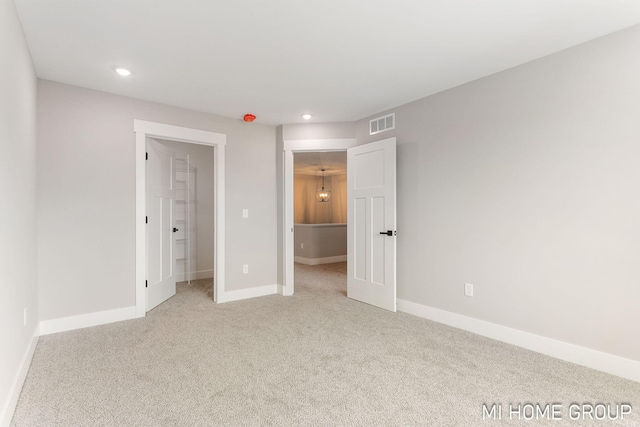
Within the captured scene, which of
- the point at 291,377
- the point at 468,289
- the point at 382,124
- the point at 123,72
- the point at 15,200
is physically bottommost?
the point at 291,377

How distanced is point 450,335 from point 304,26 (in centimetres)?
281

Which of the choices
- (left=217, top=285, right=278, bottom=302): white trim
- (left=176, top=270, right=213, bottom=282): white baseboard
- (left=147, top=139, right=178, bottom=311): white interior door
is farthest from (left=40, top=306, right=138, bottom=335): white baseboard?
(left=176, top=270, right=213, bottom=282): white baseboard

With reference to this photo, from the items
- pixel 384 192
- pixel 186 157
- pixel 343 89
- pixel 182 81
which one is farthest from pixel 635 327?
pixel 186 157

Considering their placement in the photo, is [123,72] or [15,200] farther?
[123,72]

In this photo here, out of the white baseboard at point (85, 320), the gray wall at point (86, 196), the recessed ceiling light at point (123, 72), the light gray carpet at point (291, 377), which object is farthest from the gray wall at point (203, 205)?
the recessed ceiling light at point (123, 72)

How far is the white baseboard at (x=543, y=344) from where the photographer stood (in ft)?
7.43

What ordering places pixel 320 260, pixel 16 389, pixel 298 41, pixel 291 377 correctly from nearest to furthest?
pixel 16 389, pixel 291 377, pixel 298 41, pixel 320 260

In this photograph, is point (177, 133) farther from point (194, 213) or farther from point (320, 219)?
point (320, 219)

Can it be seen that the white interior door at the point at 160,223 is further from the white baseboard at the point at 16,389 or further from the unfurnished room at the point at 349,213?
the white baseboard at the point at 16,389

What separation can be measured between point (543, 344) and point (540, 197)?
3.83ft

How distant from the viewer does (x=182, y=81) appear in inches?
122

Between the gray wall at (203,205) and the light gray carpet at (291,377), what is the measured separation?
7.32 ft

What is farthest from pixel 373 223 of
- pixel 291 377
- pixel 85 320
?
pixel 85 320

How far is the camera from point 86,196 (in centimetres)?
326
